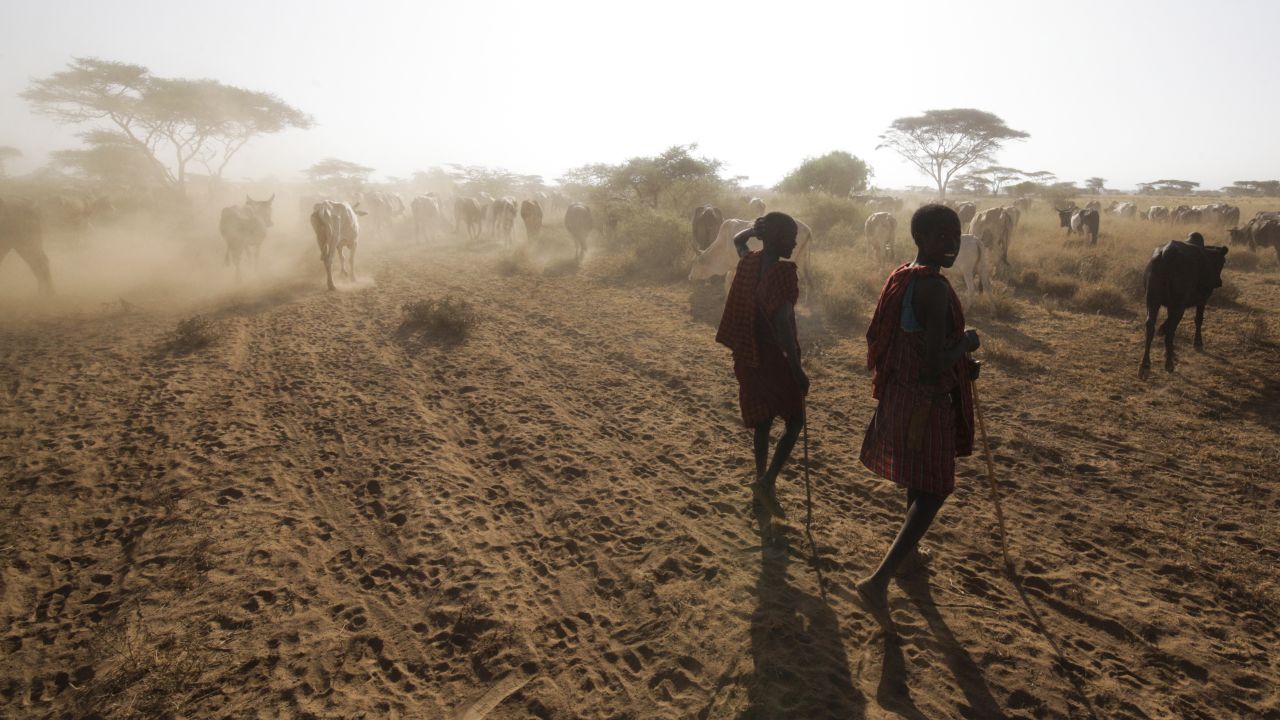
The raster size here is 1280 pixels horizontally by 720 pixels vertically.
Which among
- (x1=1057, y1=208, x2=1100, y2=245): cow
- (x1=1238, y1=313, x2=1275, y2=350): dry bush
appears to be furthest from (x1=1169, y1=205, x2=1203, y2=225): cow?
(x1=1238, y1=313, x2=1275, y2=350): dry bush

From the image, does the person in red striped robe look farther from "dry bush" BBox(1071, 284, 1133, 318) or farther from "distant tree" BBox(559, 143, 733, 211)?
"distant tree" BBox(559, 143, 733, 211)

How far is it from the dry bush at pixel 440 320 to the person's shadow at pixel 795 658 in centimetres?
605

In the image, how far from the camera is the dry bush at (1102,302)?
9.04m

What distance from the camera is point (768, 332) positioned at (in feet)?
11.3

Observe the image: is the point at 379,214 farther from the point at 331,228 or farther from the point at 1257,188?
the point at 1257,188

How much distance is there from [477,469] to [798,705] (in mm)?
2978

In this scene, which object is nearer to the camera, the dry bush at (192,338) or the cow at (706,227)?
the dry bush at (192,338)

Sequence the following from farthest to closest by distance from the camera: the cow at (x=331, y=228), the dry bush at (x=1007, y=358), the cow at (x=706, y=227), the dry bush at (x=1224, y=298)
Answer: the cow at (x=706, y=227), the cow at (x=331, y=228), the dry bush at (x=1224, y=298), the dry bush at (x=1007, y=358)

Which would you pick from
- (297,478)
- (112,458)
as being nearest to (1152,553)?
(297,478)

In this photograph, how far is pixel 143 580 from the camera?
124 inches

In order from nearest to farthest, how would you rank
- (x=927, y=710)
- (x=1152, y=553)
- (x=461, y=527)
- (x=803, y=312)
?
1. (x=927, y=710)
2. (x=1152, y=553)
3. (x=461, y=527)
4. (x=803, y=312)

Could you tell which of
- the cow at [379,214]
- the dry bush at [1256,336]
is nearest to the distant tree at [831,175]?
the cow at [379,214]

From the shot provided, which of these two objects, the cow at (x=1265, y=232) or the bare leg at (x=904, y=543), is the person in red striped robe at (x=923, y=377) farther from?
the cow at (x=1265, y=232)

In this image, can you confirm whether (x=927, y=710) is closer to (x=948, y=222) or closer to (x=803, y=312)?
(x=948, y=222)
